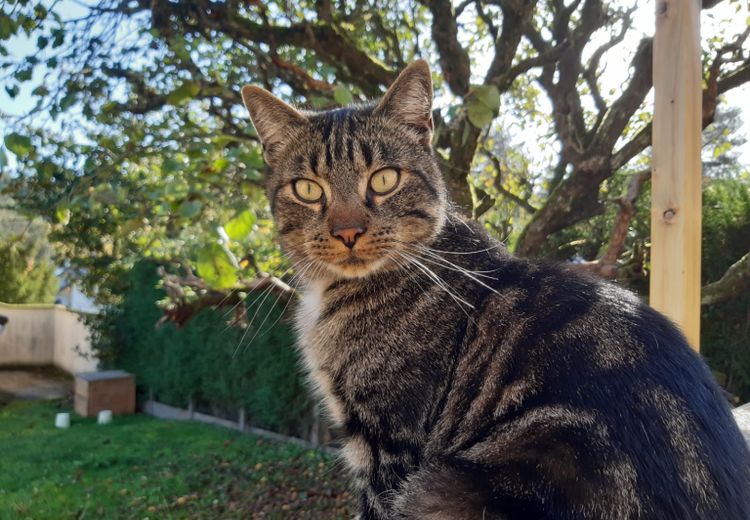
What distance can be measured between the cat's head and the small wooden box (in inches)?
308

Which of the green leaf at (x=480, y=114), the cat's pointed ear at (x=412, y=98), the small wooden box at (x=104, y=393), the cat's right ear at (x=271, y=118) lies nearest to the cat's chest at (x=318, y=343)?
the cat's right ear at (x=271, y=118)

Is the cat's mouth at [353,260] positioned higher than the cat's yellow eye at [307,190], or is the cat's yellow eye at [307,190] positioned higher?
the cat's yellow eye at [307,190]

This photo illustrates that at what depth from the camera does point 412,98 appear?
1.81m

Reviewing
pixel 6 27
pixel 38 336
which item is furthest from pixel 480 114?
pixel 38 336

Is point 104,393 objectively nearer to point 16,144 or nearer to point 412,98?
point 16,144

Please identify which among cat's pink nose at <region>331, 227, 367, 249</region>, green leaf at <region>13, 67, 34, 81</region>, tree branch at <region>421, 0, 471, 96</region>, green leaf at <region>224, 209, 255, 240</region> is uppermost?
tree branch at <region>421, 0, 471, 96</region>

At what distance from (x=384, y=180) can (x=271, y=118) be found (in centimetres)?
48

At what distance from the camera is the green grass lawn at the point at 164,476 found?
4.28 m

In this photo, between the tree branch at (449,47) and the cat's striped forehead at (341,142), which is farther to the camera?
the tree branch at (449,47)

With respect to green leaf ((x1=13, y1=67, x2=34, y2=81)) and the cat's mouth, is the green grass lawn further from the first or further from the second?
green leaf ((x1=13, y1=67, x2=34, y2=81))

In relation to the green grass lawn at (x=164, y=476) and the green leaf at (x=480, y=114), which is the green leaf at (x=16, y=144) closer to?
the green leaf at (x=480, y=114)

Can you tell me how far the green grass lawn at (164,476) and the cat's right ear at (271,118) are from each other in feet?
6.19

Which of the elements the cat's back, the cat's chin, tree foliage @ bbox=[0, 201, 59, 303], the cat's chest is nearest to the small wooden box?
tree foliage @ bbox=[0, 201, 59, 303]

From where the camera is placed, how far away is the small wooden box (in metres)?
8.40
